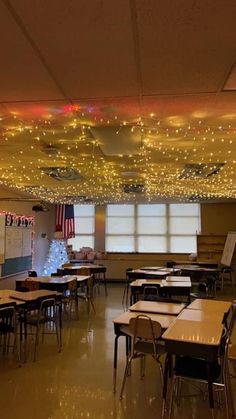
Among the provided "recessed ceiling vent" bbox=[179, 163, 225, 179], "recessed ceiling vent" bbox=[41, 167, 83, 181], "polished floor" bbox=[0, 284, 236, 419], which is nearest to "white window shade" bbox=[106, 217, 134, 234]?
"recessed ceiling vent" bbox=[41, 167, 83, 181]

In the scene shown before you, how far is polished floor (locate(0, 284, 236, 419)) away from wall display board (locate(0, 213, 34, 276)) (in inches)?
147

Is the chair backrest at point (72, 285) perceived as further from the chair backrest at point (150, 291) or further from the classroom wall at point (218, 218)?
the classroom wall at point (218, 218)

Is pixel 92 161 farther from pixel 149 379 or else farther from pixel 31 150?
pixel 149 379

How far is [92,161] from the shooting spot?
19.5ft

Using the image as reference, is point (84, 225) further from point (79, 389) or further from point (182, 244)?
point (79, 389)

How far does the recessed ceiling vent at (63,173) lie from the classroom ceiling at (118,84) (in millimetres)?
416

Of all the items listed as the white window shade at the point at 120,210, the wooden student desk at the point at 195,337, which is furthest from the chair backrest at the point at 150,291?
the white window shade at the point at 120,210

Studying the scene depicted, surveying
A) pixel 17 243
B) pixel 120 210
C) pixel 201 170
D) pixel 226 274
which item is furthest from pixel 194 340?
pixel 120 210

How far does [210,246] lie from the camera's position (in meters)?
12.2

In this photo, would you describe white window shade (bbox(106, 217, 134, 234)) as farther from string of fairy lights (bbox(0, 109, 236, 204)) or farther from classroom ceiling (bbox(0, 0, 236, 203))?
classroom ceiling (bbox(0, 0, 236, 203))

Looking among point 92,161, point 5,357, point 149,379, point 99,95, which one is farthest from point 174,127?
point 5,357

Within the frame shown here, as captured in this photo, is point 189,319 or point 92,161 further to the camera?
point 92,161

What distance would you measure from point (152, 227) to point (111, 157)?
297 inches

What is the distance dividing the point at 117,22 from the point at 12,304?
3735 mm
